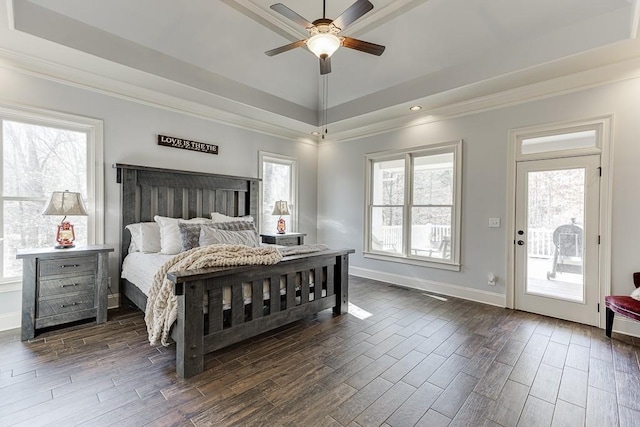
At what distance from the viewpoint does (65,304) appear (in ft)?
9.80

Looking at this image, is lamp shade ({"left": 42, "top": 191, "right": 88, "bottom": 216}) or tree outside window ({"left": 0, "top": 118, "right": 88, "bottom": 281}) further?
tree outside window ({"left": 0, "top": 118, "right": 88, "bottom": 281})

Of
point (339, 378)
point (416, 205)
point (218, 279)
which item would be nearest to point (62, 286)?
point (218, 279)

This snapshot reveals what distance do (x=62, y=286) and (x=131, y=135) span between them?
1.98 m

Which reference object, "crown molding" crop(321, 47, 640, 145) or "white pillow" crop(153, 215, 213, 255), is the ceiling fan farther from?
"white pillow" crop(153, 215, 213, 255)

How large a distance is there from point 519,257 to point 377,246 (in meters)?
2.22

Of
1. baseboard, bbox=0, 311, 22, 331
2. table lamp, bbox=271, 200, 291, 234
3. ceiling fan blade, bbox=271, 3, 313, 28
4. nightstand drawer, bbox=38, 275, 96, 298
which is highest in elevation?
ceiling fan blade, bbox=271, 3, 313, 28

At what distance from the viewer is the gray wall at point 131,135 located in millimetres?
3160

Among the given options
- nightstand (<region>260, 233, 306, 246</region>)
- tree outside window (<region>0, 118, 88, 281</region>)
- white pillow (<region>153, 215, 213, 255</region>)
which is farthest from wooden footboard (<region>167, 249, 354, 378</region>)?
tree outside window (<region>0, 118, 88, 281</region>)

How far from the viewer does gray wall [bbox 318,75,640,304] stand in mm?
3121

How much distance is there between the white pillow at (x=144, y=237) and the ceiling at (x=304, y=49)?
5.77ft

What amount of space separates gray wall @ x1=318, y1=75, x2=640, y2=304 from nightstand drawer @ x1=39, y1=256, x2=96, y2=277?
13.1ft

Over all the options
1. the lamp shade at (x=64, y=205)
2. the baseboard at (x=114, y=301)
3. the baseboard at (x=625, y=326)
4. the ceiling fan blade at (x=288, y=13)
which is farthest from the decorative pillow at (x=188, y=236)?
the baseboard at (x=625, y=326)

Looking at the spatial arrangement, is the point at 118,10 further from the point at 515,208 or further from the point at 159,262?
the point at 515,208

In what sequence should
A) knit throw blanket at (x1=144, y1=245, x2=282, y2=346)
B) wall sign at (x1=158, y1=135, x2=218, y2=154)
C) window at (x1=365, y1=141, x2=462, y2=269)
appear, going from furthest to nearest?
window at (x1=365, y1=141, x2=462, y2=269) < wall sign at (x1=158, y1=135, x2=218, y2=154) < knit throw blanket at (x1=144, y1=245, x2=282, y2=346)
